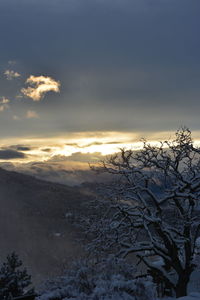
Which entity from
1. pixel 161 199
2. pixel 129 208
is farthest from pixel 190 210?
pixel 129 208

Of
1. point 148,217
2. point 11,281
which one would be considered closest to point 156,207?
point 148,217

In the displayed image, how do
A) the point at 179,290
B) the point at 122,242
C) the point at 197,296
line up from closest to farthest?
the point at 197,296
the point at 179,290
the point at 122,242

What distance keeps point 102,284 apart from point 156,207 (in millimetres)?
8639

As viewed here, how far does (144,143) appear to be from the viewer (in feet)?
70.9

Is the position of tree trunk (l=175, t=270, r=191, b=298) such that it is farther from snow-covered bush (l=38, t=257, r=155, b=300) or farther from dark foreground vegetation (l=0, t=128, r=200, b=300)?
snow-covered bush (l=38, t=257, r=155, b=300)

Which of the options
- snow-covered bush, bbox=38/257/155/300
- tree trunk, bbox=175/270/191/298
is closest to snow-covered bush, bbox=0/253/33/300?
snow-covered bush, bbox=38/257/155/300

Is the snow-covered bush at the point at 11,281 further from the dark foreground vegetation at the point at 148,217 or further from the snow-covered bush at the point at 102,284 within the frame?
the snow-covered bush at the point at 102,284

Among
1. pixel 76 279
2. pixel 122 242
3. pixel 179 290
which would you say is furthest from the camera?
pixel 122 242

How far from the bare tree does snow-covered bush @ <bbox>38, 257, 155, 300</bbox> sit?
573cm

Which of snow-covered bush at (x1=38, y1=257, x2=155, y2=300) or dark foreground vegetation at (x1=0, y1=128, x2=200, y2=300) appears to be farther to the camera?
dark foreground vegetation at (x1=0, y1=128, x2=200, y2=300)

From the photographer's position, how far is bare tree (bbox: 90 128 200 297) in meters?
19.6

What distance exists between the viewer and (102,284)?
12164mm

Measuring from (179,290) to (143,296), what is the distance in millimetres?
7829

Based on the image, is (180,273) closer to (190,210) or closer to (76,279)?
(190,210)
